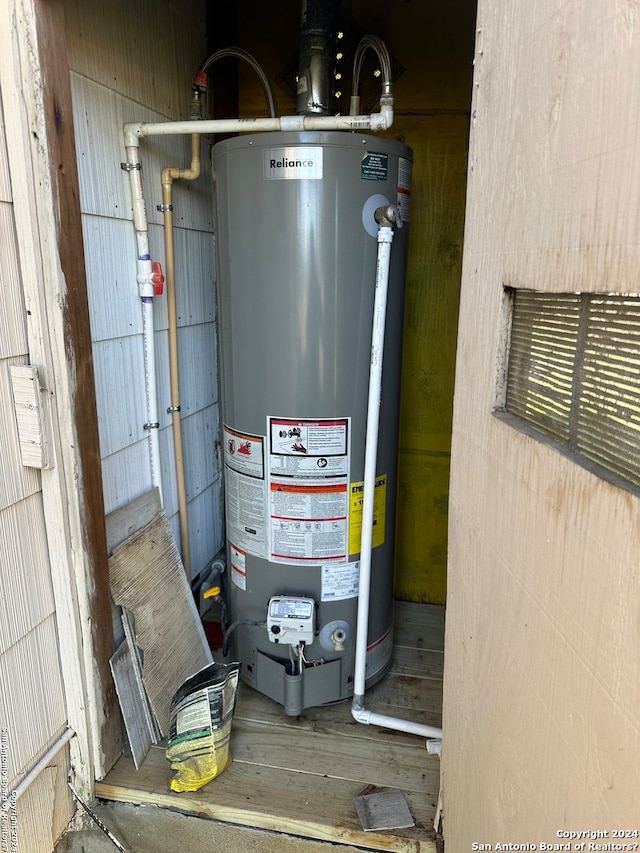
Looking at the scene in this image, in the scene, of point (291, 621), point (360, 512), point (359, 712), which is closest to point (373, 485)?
point (360, 512)

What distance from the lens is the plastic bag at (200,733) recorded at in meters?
1.34

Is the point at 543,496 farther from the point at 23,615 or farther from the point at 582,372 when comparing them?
the point at 23,615

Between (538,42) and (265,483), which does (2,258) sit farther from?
(538,42)

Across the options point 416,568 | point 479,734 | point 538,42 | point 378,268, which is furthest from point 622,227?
point 416,568

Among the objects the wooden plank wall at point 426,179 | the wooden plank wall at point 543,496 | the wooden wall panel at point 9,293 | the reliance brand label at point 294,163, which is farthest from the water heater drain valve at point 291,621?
the reliance brand label at point 294,163

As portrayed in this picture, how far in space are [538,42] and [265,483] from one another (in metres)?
1.13

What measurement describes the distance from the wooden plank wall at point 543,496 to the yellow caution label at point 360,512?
610mm

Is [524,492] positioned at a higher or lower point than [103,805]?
higher

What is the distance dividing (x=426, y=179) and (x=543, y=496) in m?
1.58

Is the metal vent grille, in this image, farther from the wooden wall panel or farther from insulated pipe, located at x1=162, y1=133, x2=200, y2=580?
insulated pipe, located at x1=162, y1=133, x2=200, y2=580

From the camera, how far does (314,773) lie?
1.41 m

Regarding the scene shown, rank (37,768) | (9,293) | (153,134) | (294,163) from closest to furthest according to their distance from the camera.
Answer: (9,293) < (37,768) < (294,163) < (153,134)

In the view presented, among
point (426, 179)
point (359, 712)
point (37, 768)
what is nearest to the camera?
point (37, 768)

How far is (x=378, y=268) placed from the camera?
4.53 feet
